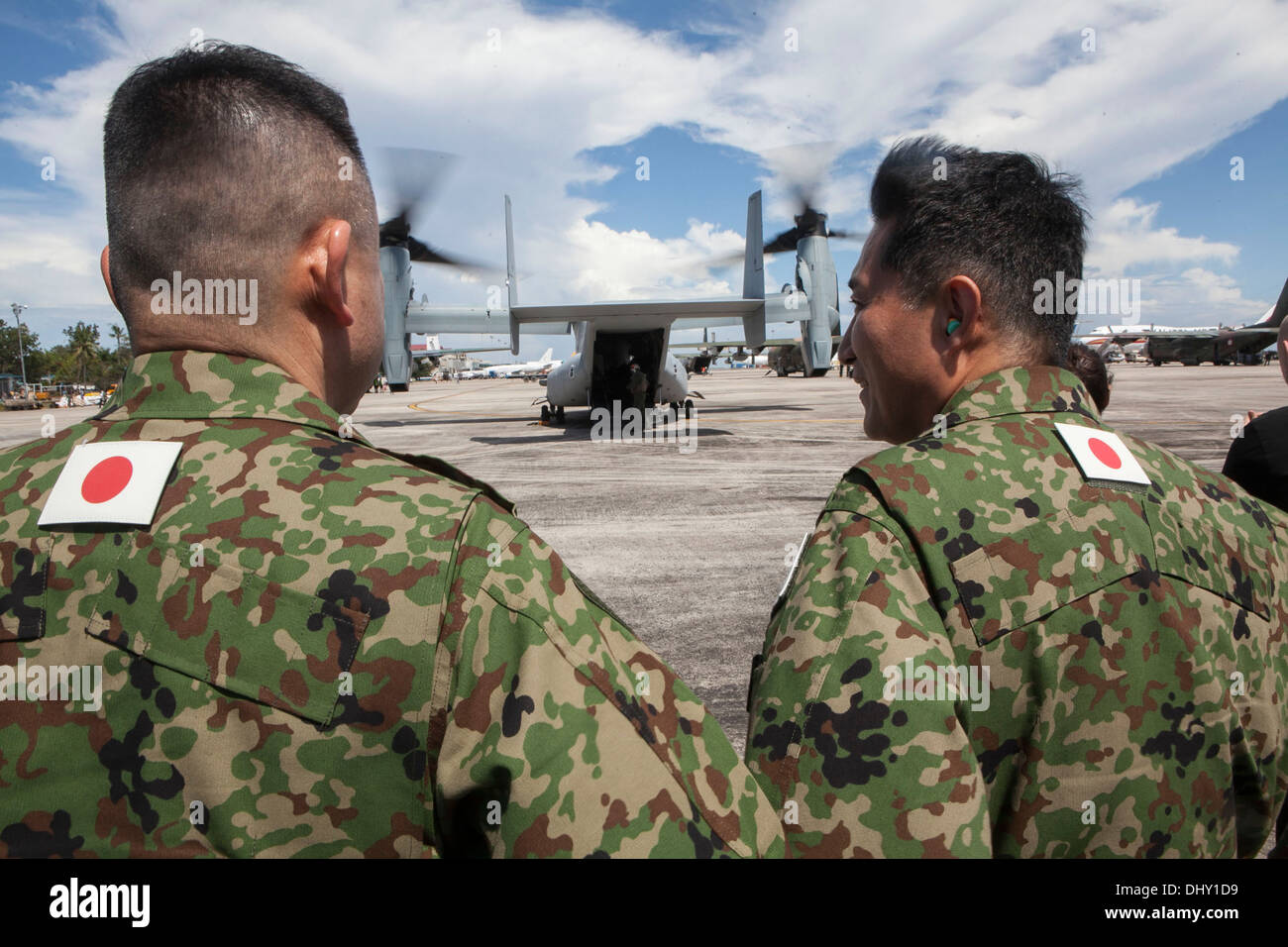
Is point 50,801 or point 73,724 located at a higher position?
point 73,724

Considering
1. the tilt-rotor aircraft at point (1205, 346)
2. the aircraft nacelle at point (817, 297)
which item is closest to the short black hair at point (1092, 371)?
the aircraft nacelle at point (817, 297)

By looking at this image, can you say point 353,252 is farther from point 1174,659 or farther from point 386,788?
point 1174,659

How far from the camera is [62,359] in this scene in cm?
8269

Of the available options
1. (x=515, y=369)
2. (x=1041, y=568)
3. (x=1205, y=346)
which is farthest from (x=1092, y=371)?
(x=515, y=369)

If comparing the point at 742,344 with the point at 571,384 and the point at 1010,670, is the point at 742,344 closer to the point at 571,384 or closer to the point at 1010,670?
the point at 571,384

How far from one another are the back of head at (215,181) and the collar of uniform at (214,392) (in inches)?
1.5

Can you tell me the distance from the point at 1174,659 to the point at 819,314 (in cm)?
2011

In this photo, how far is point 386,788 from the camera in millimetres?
1015

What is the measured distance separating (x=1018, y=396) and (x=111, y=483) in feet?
5.27

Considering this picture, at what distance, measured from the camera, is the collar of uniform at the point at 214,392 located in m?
1.26

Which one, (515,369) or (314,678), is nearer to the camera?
(314,678)

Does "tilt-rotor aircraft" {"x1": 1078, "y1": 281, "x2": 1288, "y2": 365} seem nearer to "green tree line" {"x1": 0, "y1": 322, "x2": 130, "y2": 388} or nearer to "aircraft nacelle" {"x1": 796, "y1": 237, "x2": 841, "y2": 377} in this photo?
"aircraft nacelle" {"x1": 796, "y1": 237, "x2": 841, "y2": 377}

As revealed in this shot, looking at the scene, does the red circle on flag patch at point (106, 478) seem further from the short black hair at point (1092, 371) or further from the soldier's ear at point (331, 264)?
the short black hair at point (1092, 371)

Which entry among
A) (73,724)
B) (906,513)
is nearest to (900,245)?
(906,513)
